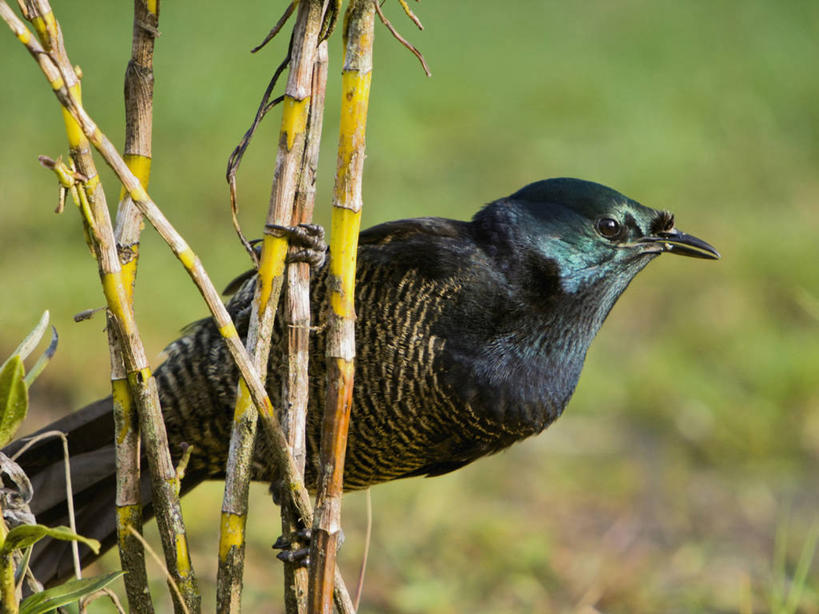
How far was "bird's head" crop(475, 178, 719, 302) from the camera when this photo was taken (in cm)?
223

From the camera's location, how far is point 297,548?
165 cm

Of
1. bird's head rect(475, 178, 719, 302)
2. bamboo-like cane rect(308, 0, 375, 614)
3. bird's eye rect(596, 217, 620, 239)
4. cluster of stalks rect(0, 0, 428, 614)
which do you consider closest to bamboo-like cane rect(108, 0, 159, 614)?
cluster of stalks rect(0, 0, 428, 614)

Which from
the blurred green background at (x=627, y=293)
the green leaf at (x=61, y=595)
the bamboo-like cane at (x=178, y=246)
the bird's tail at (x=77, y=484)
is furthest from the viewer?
the blurred green background at (x=627, y=293)

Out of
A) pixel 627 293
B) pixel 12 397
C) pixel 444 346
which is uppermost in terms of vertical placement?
pixel 627 293

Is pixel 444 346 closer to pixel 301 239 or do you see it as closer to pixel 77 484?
pixel 301 239

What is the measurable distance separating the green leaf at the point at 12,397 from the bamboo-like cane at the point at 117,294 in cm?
16

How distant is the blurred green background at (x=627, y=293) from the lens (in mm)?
3266

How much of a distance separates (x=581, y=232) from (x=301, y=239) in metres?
0.88

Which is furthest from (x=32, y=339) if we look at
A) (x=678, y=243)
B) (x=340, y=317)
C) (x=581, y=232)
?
(x=678, y=243)

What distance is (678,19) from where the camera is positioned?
26.1 feet

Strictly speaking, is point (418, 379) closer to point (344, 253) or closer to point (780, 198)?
point (344, 253)

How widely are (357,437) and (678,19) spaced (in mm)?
6732

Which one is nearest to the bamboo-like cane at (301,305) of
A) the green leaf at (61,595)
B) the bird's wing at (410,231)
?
the green leaf at (61,595)

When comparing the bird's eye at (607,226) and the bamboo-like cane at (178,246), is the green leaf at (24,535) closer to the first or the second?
the bamboo-like cane at (178,246)
